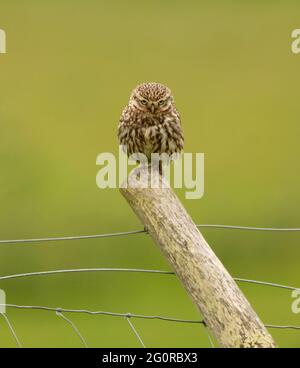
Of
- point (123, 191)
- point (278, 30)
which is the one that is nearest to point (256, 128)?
point (278, 30)

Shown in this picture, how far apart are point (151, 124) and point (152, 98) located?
0.16 meters

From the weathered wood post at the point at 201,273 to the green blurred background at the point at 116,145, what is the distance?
23.1 ft

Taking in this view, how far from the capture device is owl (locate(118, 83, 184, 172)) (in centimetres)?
776

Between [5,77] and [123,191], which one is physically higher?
[5,77]

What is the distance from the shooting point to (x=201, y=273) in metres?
5.95

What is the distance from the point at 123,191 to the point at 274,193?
41.2ft

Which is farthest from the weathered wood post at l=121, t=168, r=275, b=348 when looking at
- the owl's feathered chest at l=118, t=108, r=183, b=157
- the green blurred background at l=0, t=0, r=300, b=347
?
the green blurred background at l=0, t=0, r=300, b=347

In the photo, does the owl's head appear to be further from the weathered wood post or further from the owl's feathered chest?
the weathered wood post

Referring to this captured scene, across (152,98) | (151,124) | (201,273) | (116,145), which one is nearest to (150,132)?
(151,124)

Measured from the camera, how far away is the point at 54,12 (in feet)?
89.7

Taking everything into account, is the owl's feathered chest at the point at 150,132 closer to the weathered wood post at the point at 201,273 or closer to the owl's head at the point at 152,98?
the owl's head at the point at 152,98

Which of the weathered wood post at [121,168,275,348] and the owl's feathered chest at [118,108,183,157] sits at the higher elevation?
the owl's feathered chest at [118,108,183,157]

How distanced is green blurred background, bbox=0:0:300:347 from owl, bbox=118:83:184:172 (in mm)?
5546

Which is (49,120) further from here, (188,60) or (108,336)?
(108,336)
